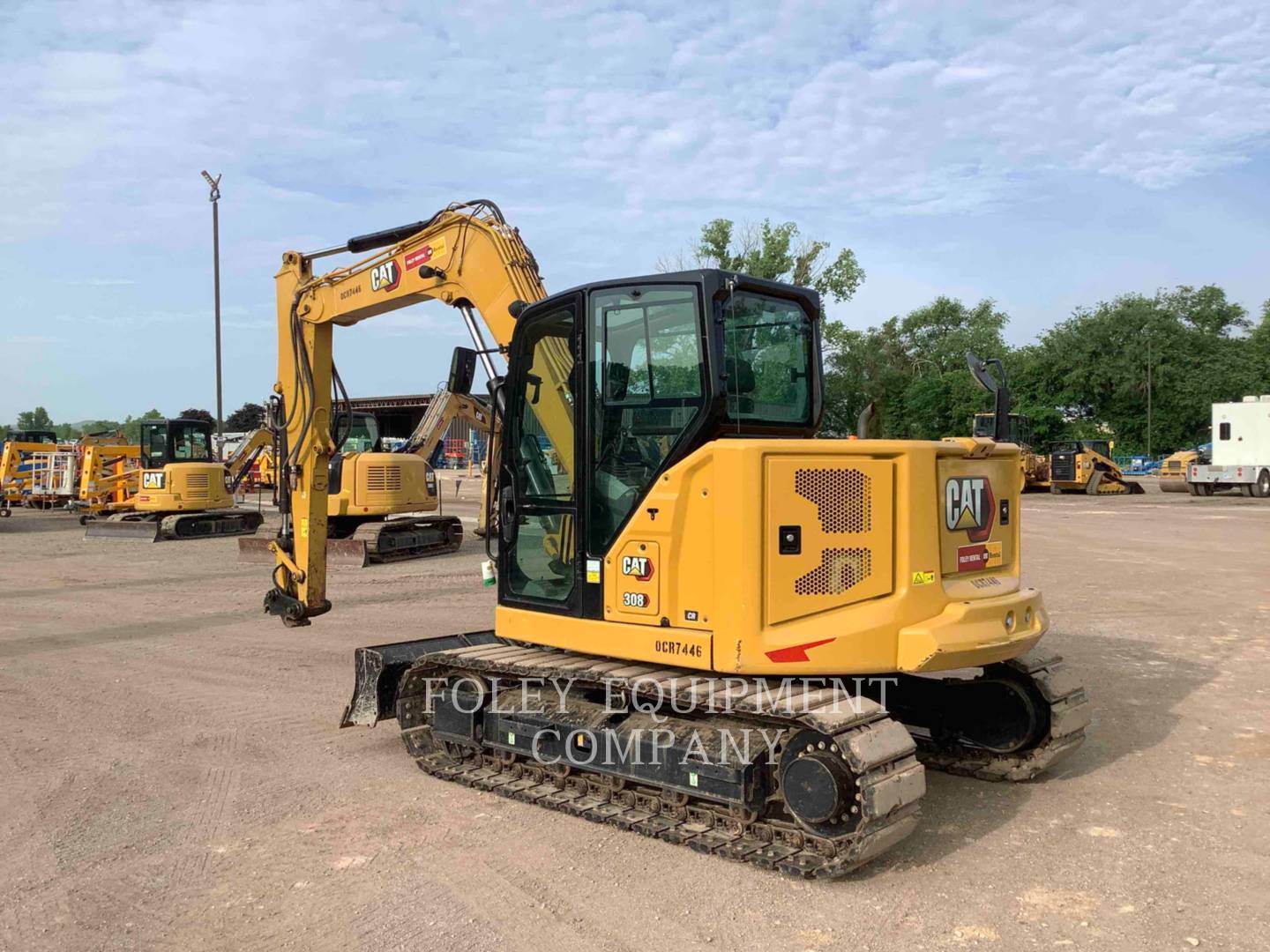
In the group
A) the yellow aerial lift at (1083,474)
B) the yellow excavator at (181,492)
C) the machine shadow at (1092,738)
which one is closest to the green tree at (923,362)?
the yellow aerial lift at (1083,474)

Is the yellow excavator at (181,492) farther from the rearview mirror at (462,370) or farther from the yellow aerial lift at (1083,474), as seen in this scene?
the yellow aerial lift at (1083,474)

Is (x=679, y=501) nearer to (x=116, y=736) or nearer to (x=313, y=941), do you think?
(x=313, y=941)

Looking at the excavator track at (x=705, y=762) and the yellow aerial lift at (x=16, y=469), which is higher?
the yellow aerial lift at (x=16, y=469)

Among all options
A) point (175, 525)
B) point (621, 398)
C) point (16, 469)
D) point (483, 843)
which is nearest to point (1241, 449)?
point (175, 525)

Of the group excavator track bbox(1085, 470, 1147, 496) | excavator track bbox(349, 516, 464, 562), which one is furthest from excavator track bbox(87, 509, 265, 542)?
excavator track bbox(1085, 470, 1147, 496)

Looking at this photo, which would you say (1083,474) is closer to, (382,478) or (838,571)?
(382,478)

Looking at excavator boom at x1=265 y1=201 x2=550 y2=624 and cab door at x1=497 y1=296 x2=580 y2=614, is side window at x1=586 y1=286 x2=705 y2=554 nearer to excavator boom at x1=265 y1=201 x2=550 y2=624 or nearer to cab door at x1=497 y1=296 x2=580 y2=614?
cab door at x1=497 y1=296 x2=580 y2=614

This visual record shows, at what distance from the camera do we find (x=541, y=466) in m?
5.92

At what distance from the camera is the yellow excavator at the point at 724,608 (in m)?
4.87

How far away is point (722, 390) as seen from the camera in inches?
201

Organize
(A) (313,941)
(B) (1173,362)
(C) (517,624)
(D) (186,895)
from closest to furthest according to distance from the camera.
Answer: (A) (313,941), (D) (186,895), (C) (517,624), (B) (1173,362)

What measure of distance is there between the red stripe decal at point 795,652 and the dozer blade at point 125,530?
20767mm

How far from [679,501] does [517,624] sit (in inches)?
58.4

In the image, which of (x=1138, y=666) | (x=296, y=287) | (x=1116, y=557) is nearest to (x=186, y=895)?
(x=296, y=287)
